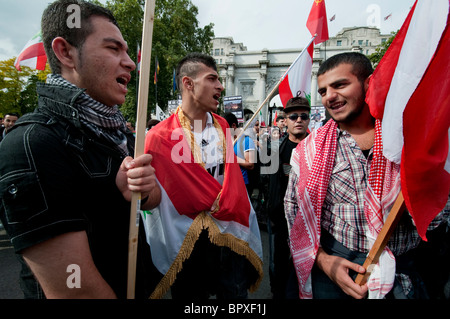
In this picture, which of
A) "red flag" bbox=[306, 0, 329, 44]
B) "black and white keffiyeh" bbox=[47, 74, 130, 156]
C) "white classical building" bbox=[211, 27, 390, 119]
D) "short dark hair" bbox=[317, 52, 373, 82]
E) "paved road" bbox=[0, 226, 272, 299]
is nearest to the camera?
"black and white keffiyeh" bbox=[47, 74, 130, 156]

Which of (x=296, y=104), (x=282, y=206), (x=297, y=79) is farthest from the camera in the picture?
(x=297, y=79)

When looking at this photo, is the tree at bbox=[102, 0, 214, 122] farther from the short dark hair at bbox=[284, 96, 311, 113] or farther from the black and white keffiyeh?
the black and white keffiyeh

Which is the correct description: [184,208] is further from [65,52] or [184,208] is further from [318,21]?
[318,21]

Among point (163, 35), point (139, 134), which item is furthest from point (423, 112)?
point (163, 35)

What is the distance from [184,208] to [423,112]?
1.54 m

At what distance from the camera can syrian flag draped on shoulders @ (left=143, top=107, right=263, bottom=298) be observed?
181cm

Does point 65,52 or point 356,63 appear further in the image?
point 356,63

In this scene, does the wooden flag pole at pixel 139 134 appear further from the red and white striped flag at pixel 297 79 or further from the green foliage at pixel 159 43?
the green foliage at pixel 159 43

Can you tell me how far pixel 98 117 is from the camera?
3.54ft

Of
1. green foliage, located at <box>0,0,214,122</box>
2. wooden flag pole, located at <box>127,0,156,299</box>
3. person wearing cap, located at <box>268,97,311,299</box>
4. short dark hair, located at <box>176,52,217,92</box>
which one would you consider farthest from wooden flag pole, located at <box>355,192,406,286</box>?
green foliage, located at <box>0,0,214,122</box>

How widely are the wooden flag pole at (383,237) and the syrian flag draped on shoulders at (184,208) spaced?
900 millimetres

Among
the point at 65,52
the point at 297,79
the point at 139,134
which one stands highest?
the point at 297,79

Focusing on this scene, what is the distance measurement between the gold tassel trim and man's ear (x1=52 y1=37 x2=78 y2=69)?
127 cm
